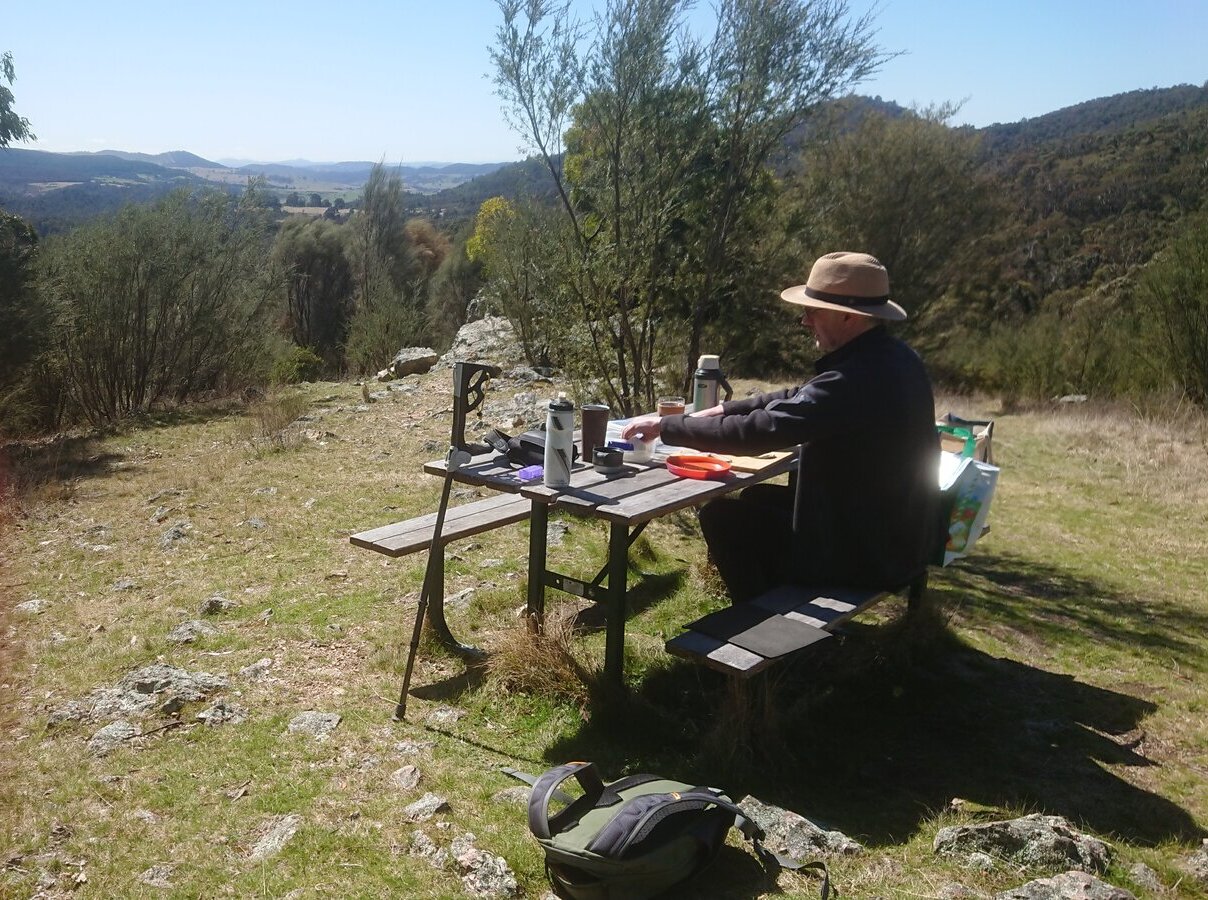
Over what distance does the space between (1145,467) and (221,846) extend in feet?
32.0

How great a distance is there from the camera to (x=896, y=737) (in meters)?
3.56

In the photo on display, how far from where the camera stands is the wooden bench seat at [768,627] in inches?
113

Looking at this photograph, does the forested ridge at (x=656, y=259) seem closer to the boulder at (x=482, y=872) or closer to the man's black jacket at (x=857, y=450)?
the man's black jacket at (x=857, y=450)

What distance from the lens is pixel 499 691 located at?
3754 millimetres

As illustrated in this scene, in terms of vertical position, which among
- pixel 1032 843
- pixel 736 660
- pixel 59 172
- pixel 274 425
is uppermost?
pixel 59 172

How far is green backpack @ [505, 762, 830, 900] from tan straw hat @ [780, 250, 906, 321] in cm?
182

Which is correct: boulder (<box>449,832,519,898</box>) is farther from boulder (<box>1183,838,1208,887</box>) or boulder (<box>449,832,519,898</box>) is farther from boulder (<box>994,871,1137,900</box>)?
boulder (<box>1183,838,1208,887</box>)

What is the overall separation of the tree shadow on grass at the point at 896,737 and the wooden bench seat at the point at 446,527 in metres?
1.08

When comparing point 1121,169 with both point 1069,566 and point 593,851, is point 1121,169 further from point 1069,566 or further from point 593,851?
point 593,851

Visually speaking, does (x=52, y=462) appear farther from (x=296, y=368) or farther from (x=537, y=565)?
(x=296, y=368)

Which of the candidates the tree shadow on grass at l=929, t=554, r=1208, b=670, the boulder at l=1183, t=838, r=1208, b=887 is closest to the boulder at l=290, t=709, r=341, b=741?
the boulder at l=1183, t=838, r=1208, b=887

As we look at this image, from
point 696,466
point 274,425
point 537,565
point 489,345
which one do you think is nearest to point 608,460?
point 696,466

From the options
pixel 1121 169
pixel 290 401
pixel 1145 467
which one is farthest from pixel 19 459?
pixel 1121 169

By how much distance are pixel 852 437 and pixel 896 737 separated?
119 cm
